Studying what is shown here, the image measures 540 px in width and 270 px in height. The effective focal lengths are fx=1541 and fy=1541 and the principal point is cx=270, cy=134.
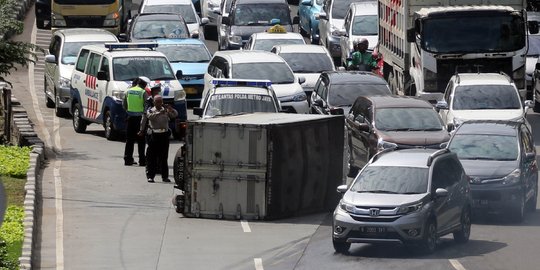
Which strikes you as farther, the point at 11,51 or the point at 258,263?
the point at 11,51

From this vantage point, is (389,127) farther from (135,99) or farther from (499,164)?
(135,99)

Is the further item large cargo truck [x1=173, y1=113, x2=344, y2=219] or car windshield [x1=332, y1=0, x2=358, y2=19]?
car windshield [x1=332, y1=0, x2=358, y2=19]

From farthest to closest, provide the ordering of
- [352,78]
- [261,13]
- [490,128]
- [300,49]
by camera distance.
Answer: [261,13], [300,49], [352,78], [490,128]

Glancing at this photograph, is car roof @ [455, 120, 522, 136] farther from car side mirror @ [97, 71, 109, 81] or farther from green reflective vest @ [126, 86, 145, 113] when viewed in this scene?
car side mirror @ [97, 71, 109, 81]

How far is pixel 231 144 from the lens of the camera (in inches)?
981

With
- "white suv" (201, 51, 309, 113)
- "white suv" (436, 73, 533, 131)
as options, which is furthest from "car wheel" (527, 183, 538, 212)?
"white suv" (201, 51, 309, 113)

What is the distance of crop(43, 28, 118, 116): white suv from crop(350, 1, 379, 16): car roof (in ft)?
24.2

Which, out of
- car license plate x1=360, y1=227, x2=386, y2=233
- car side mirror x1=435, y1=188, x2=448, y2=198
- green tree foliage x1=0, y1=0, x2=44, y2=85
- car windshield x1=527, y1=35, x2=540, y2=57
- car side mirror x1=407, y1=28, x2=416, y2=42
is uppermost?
green tree foliage x1=0, y1=0, x2=44, y2=85

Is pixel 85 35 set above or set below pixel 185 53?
above

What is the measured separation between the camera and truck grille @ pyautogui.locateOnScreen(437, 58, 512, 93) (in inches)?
1342

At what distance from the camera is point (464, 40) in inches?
1334

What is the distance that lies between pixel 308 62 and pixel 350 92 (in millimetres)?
6055

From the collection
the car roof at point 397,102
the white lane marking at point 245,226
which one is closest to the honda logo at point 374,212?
the white lane marking at point 245,226

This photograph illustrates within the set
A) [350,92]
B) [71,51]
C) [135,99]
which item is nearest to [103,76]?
[135,99]
